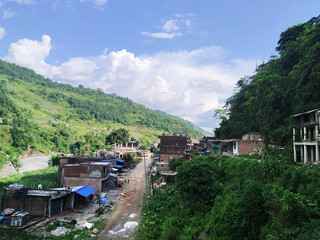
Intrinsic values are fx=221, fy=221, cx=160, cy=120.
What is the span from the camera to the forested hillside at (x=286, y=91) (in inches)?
978

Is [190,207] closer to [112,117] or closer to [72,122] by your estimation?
[72,122]

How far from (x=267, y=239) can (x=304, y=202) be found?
2.06 m

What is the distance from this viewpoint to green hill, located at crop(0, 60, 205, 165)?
7625cm

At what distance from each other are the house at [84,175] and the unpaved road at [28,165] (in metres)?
29.8

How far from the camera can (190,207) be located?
1667 centimetres

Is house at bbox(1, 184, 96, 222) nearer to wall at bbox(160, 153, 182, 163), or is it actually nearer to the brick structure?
wall at bbox(160, 153, 182, 163)

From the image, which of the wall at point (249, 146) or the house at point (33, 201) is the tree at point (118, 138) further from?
the house at point (33, 201)

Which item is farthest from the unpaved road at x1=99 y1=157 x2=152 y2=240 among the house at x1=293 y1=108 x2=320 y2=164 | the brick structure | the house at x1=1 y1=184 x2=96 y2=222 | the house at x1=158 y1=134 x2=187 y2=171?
the house at x1=293 y1=108 x2=320 y2=164

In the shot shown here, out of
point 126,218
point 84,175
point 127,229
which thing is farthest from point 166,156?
point 127,229

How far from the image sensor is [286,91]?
31.3 m

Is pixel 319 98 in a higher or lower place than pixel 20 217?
higher

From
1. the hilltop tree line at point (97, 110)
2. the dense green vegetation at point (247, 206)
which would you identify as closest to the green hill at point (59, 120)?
the hilltop tree line at point (97, 110)

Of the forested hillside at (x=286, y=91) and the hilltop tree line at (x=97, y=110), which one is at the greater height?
the hilltop tree line at (x=97, y=110)

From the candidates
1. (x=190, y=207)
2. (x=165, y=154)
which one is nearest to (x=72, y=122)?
(x=165, y=154)
